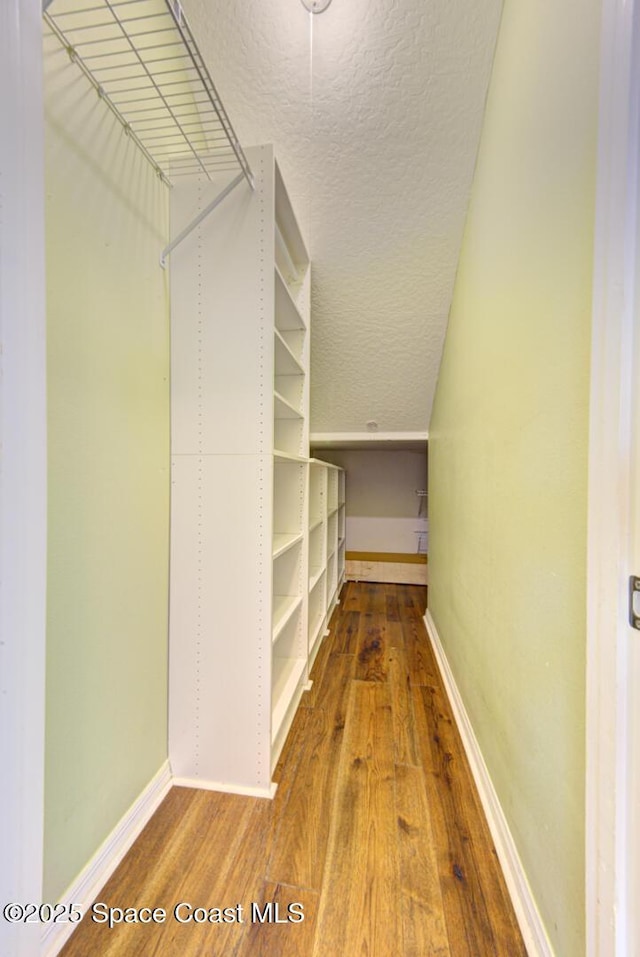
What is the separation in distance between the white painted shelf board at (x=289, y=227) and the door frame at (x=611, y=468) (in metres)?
1.02

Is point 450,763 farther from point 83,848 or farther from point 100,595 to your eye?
point 100,595

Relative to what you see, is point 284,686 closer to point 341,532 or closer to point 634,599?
point 634,599

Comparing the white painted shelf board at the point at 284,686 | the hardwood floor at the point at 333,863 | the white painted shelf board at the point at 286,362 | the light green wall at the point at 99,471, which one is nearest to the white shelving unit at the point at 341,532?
the white painted shelf board at the point at 284,686

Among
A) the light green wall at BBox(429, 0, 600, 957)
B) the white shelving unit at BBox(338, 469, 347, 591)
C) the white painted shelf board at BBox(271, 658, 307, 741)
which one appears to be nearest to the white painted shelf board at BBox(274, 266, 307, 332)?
the light green wall at BBox(429, 0, 600, 957)

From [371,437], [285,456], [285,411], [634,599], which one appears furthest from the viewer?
[371,437]

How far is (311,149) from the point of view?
1506mm

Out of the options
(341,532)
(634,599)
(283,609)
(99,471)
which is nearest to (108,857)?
(283,609)

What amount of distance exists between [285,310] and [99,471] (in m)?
1.09

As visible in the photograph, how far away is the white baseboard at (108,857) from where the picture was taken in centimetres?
83

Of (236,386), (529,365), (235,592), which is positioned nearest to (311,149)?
(236,386)

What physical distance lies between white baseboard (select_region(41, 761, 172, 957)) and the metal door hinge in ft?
4.49

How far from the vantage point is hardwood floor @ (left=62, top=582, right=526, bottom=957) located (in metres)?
0.85

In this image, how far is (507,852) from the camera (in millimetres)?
986

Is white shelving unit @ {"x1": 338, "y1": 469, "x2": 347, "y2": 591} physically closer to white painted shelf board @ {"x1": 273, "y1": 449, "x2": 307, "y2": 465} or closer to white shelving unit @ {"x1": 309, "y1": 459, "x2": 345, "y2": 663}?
white shelving unit @ {"x1": 309, "y1": 459, "x2": 345, "y2": 663}
